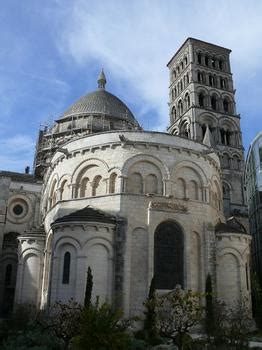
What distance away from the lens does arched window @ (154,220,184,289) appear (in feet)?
95.0

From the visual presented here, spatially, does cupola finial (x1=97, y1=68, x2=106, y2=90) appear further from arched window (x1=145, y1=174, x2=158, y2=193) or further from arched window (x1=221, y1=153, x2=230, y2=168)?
arched window (x1=145, y1=174, x2=158, y2=193)

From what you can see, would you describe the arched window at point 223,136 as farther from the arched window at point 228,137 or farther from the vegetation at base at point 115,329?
the vegetation at base at point 115,329

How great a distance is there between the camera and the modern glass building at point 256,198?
43.9m

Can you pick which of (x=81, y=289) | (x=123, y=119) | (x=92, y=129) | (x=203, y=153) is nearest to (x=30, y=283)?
(x=81, y=289)

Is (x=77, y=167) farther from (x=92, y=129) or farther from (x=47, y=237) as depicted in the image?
(x=92, y=129)

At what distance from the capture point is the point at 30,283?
32.5 meters

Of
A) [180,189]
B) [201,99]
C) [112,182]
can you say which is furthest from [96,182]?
[201,99]

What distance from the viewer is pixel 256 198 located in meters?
45.2

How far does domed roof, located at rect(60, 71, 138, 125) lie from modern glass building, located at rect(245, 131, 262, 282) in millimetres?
19468

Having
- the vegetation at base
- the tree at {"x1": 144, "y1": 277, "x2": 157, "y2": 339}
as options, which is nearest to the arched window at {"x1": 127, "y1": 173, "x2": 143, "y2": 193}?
the tree at {"x1": 144, "y1": 277, "x2": 157, "y2": 339}

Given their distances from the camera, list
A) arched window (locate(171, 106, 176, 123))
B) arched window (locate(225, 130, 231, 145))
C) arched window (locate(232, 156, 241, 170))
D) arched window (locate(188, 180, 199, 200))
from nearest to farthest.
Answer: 1. arched window (locate(188, 180, 199, 200))
2. arched window (locate(232, 156, 241, 170))
3. arched window (locate(225, 130, 231, 145))
4. arched window (locate(171, 106, 176, 123))

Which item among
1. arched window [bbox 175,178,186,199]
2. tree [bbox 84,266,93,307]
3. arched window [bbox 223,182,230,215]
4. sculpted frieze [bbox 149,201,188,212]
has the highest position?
arched window [bbox 223,182,230,215]

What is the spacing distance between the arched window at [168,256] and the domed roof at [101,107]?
96.2 feet

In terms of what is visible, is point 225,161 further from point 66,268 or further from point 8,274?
point 66,268
